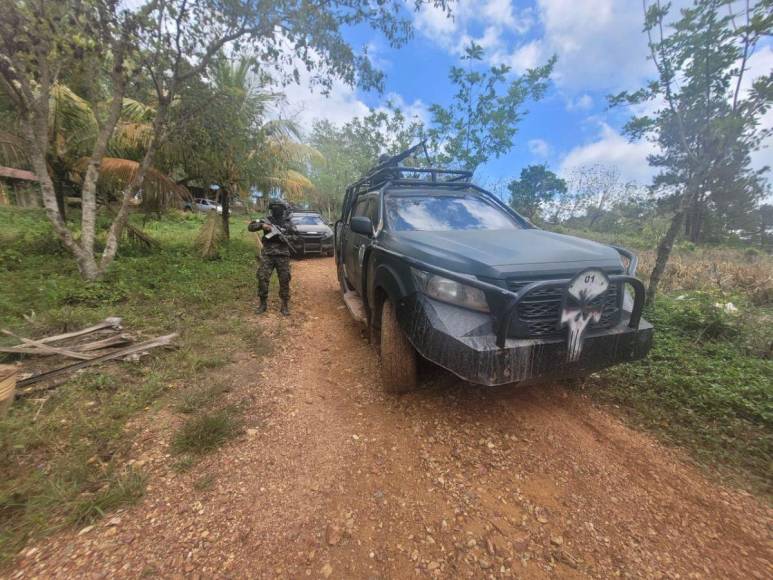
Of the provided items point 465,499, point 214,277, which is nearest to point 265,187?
point 214,277

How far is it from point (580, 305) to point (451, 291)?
32.3 inches

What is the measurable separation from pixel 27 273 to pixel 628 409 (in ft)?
27.5

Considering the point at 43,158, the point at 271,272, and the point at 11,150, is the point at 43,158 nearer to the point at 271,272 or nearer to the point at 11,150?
the point at 11,150

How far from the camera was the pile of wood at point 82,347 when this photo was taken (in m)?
2.61

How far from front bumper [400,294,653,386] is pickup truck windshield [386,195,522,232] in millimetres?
1194

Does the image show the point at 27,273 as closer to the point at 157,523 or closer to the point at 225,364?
the point at 225,364

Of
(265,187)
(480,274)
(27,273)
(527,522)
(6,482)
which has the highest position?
(265,187)

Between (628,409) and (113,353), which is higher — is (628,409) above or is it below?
below

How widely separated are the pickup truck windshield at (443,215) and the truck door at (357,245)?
34cm

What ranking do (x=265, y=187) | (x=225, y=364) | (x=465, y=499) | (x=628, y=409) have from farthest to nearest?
(x=265, y=187) → (x=225, y=364) → (x=628, y=409) → (x=465, y=499)

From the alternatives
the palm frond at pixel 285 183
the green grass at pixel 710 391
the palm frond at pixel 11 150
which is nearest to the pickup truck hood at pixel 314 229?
the palm frond at pixel 285 183

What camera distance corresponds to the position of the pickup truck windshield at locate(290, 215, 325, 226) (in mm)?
10633

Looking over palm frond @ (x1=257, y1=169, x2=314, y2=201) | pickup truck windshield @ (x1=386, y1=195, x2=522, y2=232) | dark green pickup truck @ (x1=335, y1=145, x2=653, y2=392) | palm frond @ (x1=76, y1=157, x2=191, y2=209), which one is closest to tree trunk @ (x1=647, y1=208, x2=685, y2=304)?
dark green pickup truck @ (x1=335, y1=145, x2=653, y2=392)

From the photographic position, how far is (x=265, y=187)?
10.4 m
